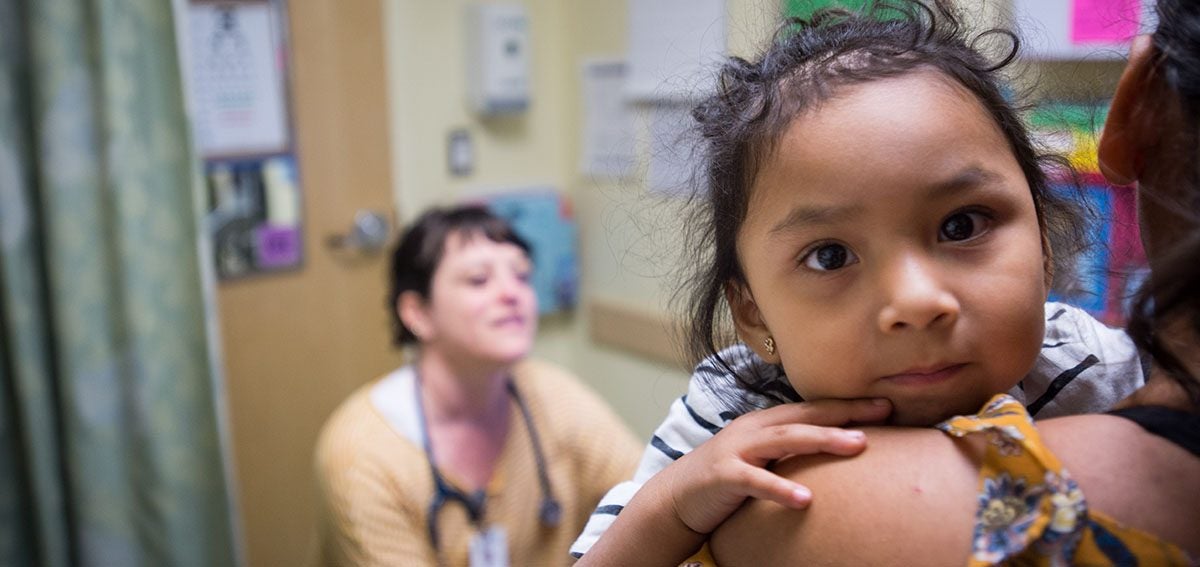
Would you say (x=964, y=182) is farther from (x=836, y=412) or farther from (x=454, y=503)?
(x=454, y=503)

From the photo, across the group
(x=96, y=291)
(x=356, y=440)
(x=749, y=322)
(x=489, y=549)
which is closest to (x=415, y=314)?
(x=356, y=440)

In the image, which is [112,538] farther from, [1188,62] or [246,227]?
[1188,62]

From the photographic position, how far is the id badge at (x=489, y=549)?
2.24 m

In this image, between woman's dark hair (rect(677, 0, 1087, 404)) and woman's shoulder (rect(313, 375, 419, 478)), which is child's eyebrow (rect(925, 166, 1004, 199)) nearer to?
woman's dark hair (rect(677, 0, 1087, 404))

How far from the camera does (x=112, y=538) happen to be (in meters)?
2.41

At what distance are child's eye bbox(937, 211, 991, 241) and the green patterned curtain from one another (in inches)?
81.3

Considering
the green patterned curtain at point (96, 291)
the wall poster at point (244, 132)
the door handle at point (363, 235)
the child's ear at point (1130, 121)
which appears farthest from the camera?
the door handle at point (363, 235)

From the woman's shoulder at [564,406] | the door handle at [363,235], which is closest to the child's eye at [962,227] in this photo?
the woman's shoulder at [564,406]

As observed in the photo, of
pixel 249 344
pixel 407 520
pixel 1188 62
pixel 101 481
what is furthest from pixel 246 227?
pixel 1188 62

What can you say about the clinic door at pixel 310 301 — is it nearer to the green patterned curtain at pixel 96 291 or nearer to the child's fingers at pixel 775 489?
the green patterned curtain at pixel 96 291

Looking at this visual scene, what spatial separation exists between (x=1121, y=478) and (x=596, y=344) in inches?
124

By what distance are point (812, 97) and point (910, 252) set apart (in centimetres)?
16

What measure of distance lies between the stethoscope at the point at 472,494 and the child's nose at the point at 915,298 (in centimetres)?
164

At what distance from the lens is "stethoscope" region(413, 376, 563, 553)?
A: 88.5 inches
